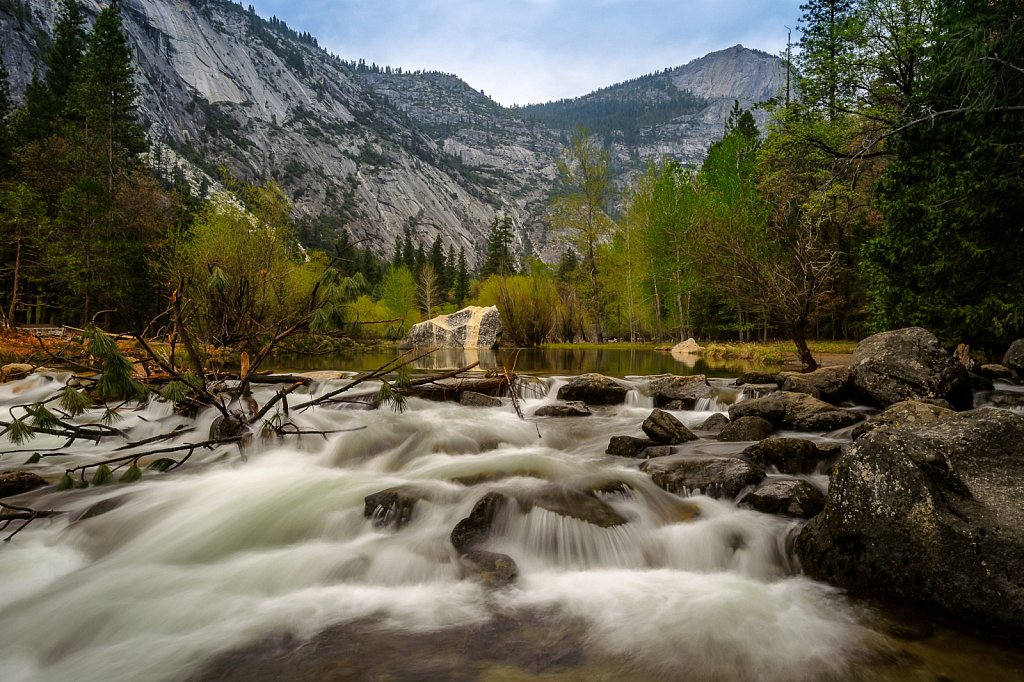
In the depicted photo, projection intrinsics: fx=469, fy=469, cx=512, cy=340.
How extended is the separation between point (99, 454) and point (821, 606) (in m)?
9.66

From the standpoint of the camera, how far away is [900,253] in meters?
12.8

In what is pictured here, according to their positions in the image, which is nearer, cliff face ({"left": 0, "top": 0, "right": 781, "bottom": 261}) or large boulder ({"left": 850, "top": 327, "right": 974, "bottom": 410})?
large boulder ({"left": 850, "top": 327, "right": 974, "bottom": 410})

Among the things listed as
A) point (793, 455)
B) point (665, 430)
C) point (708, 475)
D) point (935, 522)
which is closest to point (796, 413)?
point (665, 430)

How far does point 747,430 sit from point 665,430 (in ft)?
4.60

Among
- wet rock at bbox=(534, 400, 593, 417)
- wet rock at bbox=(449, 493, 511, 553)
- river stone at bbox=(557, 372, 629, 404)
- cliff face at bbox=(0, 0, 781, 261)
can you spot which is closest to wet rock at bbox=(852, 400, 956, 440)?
wet rock at bbox=(449, 493, 511, 553)

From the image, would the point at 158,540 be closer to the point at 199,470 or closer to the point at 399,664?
the point at 199,470

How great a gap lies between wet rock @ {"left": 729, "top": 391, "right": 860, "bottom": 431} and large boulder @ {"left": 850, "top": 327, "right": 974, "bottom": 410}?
118 centimetres

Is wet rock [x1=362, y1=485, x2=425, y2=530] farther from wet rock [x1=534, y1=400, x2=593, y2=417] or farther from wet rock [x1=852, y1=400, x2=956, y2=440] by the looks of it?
wet rock [x1=534, y1=400, x2=593, y2=417]

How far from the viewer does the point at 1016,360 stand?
35.9 ft

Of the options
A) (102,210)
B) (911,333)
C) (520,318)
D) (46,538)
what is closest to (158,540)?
(46,538)

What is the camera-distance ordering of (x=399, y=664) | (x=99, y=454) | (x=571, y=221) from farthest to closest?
(x=571, y=221), (x=99, y=454), (x=399, y=664)

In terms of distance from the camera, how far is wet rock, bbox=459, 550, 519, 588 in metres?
3.94

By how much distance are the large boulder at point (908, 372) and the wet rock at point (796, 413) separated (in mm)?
1185

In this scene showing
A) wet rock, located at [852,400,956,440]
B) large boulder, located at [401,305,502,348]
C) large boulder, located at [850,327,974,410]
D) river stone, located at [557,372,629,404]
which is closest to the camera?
wet rock, located at [852,400,956,440]
